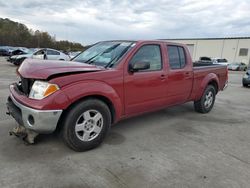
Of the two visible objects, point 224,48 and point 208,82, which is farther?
point 224,48

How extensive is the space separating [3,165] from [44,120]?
0.77 metres

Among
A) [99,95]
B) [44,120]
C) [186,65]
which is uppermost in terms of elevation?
[186,65]

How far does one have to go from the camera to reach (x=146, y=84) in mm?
4094

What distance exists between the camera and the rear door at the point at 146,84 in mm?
3873

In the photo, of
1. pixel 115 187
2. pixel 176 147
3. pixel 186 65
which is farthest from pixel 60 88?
pixel 186 65

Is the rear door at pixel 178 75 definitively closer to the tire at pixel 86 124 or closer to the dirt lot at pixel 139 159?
the dirt lot at pixel 139 159

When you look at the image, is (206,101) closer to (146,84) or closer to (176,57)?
(176,57)

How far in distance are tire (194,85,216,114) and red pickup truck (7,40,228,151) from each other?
1.10m

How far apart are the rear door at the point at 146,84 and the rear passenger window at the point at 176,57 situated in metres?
0.35

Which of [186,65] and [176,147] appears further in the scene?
[186,65]

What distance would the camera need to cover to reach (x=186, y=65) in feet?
16.8

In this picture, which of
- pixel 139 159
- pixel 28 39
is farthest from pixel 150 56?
pixel 28 39

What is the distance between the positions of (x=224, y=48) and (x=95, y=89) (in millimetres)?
44596

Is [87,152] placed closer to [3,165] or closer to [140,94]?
[3,165]
